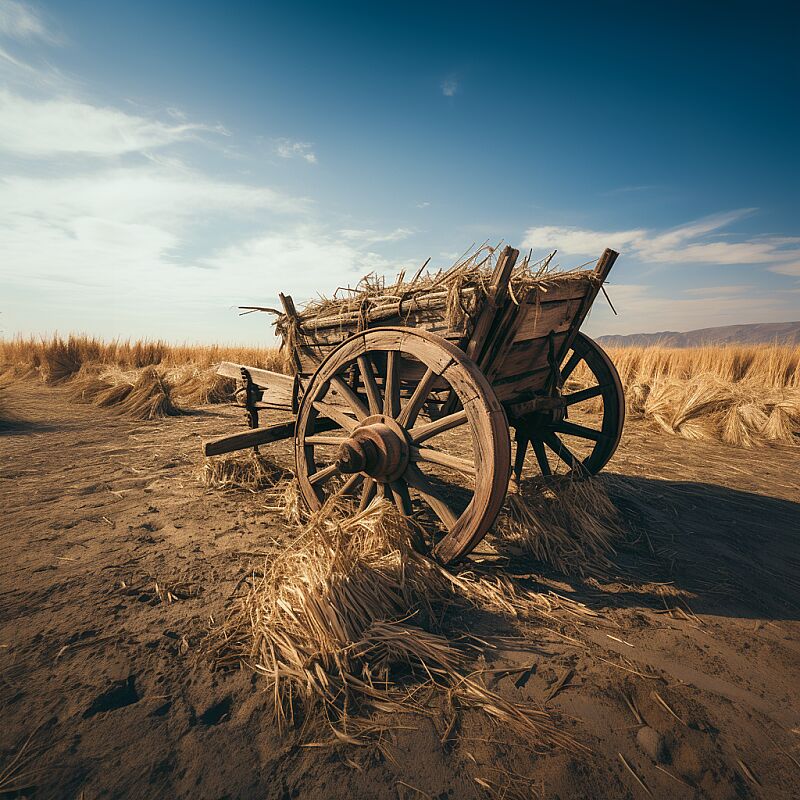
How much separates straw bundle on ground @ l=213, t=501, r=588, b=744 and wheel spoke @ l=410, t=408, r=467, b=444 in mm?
438

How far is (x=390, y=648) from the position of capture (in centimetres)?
174

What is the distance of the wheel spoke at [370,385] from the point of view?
2.66 meters

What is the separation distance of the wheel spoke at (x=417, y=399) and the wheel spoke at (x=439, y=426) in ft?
0.22

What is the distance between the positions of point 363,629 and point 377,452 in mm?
912

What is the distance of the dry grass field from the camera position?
132cm

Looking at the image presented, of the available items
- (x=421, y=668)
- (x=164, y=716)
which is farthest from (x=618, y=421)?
(x=164, y=716)

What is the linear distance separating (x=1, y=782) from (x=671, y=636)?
7.97 ft

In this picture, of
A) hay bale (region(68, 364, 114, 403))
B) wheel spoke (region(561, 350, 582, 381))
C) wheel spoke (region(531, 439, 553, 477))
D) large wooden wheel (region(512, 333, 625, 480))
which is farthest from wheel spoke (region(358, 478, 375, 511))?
hay bale (region(68, 364, 114, 403))

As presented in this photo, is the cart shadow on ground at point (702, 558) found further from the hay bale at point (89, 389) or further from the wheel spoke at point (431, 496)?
the hay bale at point (89, 389)

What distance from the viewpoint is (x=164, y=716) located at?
148 centimetres

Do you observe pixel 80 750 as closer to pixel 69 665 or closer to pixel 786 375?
pixel 69 665

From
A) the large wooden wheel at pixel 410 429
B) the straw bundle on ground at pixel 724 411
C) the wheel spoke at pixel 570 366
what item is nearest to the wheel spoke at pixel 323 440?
the large wooden wheel at pixel 410 429

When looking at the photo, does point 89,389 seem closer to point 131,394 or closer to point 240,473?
point 131,394

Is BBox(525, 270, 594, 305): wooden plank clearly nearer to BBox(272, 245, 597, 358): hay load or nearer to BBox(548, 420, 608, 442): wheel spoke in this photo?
BBox(272, 245, 597, 358): hay load
